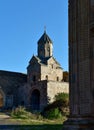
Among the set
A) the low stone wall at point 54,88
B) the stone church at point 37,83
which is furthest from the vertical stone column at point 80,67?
the low stone wall at point 54,88

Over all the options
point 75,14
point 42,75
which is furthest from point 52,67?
point 75,14

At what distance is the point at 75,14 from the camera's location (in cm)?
1404

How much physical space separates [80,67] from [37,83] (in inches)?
2299

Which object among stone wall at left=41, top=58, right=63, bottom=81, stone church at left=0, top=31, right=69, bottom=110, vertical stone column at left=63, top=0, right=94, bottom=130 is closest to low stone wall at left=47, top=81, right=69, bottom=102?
stone church at left=0, top=31, right=69, bottom=110

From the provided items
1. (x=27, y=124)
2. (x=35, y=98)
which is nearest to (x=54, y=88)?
(x=35, y=98)

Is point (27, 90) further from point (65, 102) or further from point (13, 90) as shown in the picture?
point (65, 102)

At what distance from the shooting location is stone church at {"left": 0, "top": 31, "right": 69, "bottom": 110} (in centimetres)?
7038

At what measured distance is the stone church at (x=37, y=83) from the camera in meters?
70.4

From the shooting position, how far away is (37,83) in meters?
71.6

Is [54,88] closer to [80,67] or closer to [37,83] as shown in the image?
[37,83]

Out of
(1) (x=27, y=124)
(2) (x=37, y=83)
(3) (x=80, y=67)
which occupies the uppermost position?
(2) (x=37, y=83)

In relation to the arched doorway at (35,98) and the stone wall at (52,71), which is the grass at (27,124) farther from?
the stone wall at (52,71)

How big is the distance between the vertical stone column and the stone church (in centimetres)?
5494

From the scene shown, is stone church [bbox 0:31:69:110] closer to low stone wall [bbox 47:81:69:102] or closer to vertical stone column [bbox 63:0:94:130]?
low stone wall [bbox 47:81:69:102]
